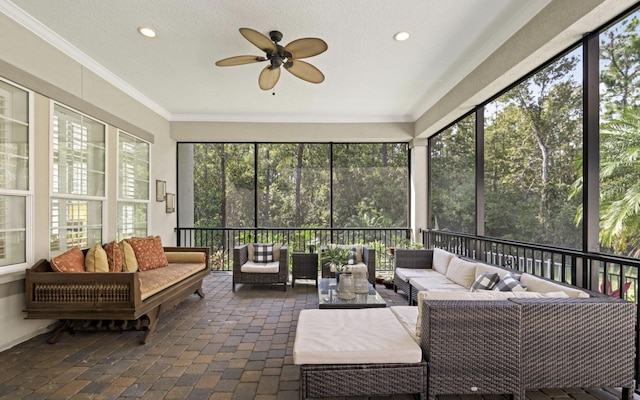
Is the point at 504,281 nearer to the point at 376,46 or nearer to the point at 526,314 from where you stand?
the point at 526,314

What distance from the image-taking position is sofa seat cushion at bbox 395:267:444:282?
396 centimetres

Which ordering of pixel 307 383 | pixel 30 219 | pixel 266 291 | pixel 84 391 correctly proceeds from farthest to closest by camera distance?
pixel 266 291
pixel 30 219
pixel 84 391
pixel 307 383

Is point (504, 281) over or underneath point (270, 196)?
underneath

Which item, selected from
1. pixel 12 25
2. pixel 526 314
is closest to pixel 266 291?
pixel 526 314

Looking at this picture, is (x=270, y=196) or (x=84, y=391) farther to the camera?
(x=270, y=196)

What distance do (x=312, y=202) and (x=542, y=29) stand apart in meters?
4.44

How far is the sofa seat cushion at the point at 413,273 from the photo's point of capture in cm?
396

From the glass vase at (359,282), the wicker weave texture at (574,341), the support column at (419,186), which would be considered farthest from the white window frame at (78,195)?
the support column at (419,186)

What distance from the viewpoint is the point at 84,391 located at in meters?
2.15

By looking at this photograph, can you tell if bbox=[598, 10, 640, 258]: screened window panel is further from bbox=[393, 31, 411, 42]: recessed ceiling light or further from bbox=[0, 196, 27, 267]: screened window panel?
bbox=[0, 196, 27, 267]: screened window panel

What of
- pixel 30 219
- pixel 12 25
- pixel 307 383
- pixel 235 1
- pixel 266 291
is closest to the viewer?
pixel 307 383

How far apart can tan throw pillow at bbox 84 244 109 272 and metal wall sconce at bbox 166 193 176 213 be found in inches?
96.3

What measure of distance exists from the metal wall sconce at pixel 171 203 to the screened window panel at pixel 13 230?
2.85 meters

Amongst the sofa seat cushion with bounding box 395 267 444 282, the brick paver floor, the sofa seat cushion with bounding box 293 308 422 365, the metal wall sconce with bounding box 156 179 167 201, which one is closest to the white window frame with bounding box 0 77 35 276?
the brick paver floor
